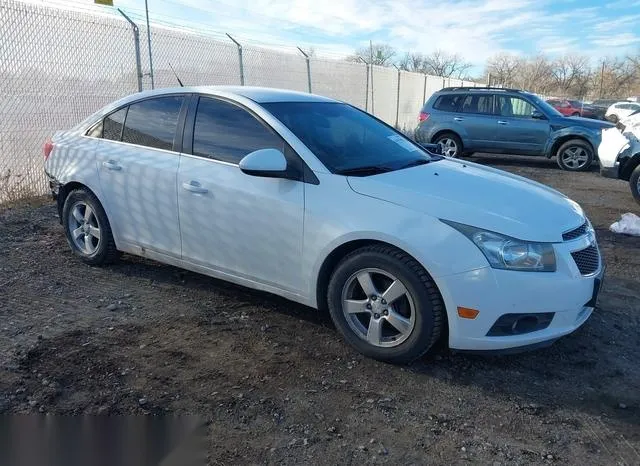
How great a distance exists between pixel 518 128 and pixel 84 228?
10500 millimetres

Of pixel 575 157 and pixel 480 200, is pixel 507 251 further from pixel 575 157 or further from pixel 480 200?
pixel 575 157

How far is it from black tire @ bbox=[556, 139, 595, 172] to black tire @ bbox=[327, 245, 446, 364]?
1072 centimetres

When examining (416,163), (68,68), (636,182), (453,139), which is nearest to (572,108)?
(453,139)

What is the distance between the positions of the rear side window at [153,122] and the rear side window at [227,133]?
0.26m

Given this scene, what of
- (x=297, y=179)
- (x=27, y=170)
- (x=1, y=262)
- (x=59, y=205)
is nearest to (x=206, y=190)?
(x=297, y=179)

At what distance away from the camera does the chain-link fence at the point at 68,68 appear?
288 inches

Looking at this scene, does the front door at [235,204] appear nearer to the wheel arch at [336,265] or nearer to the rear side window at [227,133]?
the rear side window at [227,133]

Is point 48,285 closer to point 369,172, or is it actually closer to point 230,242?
point 230,242

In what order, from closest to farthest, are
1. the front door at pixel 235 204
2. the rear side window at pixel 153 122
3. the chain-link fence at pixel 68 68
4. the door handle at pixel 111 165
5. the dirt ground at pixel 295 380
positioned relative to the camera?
the dirt ground at pixel 295 380 → the front door at pixel 235 204 → the rear side window at pixel 153 122 → the door handle at pixel 111 165 → the chain-link fence at pixel 68 68

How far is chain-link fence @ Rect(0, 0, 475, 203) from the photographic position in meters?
7.30

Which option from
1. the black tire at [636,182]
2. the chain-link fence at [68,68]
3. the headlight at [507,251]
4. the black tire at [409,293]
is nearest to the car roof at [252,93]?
the black tire at [409,293]

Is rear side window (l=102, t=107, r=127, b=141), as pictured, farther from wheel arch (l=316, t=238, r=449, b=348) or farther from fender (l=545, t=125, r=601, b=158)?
fender (l=545, t=125, r=601, b=158)

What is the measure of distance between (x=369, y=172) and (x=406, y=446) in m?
1.75

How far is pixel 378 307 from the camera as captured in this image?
134 inches
